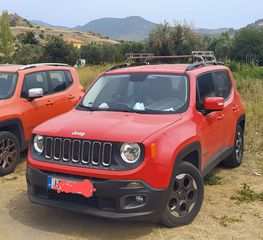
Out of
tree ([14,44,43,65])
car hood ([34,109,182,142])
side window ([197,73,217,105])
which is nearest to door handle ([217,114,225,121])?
side window ([197,73,217,105])

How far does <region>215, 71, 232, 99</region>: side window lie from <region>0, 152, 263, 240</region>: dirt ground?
1.47 meters

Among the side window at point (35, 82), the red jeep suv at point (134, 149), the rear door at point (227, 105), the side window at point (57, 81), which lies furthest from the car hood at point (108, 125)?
the side window at point (57, 81)

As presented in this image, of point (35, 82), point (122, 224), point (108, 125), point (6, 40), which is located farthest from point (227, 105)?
point (6, 40)

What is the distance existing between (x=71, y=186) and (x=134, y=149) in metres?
0.74

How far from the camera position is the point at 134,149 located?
4.27 metres

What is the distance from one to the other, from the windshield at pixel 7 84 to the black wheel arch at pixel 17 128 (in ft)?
1.48

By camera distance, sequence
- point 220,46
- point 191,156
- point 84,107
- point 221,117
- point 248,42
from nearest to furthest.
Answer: point 191,156 → point 84,107 → point 221,117 → point 220,46 → point 248,42

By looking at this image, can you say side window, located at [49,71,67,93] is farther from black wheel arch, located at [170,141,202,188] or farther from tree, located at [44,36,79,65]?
tree, located at [44,36,79,65]

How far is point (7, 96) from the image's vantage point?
23.9ft

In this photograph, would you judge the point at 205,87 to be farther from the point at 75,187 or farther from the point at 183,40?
the point at 183,40

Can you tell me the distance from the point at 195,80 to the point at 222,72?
4.69ft

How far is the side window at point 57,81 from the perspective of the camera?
331 inches

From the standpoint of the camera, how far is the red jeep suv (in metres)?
4.23

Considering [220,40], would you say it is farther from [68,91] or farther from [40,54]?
[68,91]
